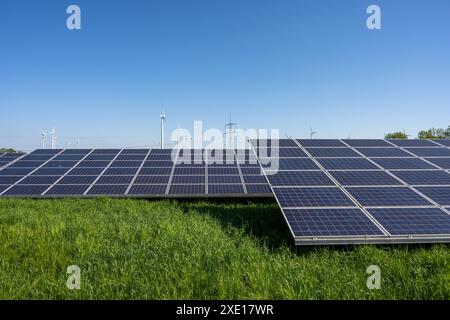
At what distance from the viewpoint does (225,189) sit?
14672 mm

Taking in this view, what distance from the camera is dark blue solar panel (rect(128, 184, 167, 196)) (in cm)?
1452

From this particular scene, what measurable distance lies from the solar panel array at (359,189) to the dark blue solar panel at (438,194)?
1.0 inches

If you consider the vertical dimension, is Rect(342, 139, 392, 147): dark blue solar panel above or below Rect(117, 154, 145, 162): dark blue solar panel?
above

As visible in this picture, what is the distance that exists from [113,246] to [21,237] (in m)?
3.11

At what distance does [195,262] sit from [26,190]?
1273cm

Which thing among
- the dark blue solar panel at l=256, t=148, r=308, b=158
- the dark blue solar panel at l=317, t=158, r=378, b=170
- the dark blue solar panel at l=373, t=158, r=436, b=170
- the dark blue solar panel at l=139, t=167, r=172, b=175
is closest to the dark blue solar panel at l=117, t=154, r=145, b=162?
the dark blue solar panel at l=139, t=167, r=172, b=175

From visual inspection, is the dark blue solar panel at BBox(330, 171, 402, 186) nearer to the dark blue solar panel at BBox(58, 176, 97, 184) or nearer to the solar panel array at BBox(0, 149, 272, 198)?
the solar panel array at BBox(0, 149, 272, 198)

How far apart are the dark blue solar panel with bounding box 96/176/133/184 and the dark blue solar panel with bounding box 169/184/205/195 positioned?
2.81 m

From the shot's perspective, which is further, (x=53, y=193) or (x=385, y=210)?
(x=53, y=193)

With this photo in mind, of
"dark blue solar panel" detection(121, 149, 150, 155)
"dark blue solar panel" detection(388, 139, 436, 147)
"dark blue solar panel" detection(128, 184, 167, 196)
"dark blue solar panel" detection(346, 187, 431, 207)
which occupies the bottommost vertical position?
"dark blue solar panel" detection(128, 184, 167, 196)

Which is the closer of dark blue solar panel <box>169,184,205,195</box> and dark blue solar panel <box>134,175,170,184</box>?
dark blue solar panel <box>169,184,205,195</box>

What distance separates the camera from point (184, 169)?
57.4 feet
